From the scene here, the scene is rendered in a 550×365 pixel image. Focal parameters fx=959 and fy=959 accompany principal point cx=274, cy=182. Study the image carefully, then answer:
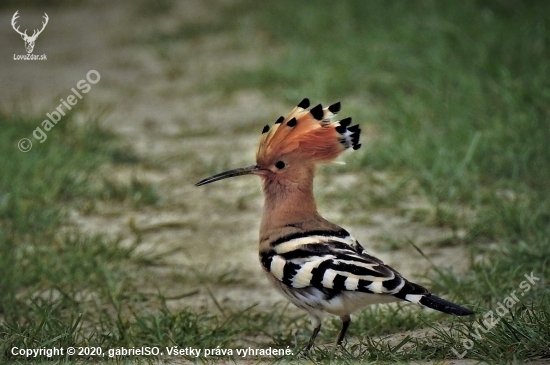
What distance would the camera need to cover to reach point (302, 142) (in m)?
3.30

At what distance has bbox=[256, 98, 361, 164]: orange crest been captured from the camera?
3.25 meters

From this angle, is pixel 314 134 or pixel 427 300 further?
pixel 314 134

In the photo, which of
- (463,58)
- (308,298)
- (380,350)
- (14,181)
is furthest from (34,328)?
(463,58)

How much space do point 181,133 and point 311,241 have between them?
3382 millimetres

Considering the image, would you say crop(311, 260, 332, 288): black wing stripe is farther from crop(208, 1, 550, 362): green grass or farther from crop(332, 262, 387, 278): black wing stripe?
crop(208, 1, 550, 362): green grass

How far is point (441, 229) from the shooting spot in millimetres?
4781

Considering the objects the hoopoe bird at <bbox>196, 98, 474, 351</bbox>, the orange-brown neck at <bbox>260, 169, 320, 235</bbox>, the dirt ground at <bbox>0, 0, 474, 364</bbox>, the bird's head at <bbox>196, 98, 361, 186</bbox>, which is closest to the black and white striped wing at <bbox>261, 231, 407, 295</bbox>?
the hoopoe bird at <bbox>196, 98, 474, 351</bbox>

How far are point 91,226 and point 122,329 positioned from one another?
150 cm

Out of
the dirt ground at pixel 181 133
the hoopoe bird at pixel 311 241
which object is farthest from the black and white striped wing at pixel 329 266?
the dirt ground at pixel 181 133

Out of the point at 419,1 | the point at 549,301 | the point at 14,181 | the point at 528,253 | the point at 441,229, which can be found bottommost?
the point at 549,301

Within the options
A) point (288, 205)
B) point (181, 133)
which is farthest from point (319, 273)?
point (181, 133)

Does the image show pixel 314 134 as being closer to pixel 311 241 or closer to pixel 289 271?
pixel 311 241

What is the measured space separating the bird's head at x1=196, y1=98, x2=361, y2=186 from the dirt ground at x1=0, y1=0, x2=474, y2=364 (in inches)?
35.7

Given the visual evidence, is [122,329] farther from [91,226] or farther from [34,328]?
[91,226]
